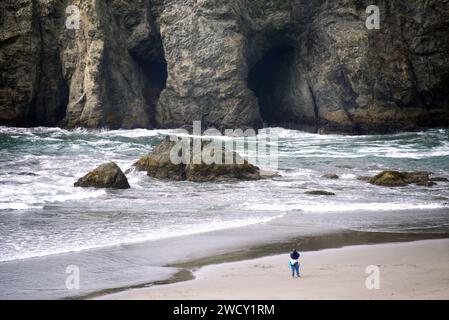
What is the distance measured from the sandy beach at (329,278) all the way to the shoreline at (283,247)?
163 millimetres

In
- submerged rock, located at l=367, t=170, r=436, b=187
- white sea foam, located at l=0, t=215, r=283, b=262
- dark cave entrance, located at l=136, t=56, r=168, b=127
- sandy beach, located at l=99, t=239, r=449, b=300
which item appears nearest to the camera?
sandy beach, located at l=99, t=239, r=449, b=300

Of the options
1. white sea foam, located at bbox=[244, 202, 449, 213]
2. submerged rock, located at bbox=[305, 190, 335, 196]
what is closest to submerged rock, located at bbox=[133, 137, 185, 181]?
submerged rock, located at bbox=[305, 190, 335, 196]

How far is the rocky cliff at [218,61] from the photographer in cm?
3259

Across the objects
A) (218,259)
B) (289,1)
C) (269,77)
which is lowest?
(218,259)

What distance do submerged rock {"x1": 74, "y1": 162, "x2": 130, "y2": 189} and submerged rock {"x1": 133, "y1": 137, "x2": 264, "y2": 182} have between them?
2.09 m

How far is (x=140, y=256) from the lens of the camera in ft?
32.3

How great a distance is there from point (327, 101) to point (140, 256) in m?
26.1

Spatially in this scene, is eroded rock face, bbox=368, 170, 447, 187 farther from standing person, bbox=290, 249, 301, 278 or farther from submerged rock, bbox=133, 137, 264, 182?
standing person, bbox=290, 249, 301, 278

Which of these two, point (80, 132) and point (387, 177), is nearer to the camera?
point (387, 177)

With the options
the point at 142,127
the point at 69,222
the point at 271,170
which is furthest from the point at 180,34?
the point at 69,222

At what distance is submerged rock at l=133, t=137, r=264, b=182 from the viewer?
18.8m

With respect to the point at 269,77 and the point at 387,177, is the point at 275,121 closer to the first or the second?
the point at 269,77

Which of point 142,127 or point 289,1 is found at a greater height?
point 289,1

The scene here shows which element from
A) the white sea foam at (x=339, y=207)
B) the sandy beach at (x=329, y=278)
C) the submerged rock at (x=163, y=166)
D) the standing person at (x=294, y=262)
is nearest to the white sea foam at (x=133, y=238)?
the white sea foam at (x=339, y=207)
